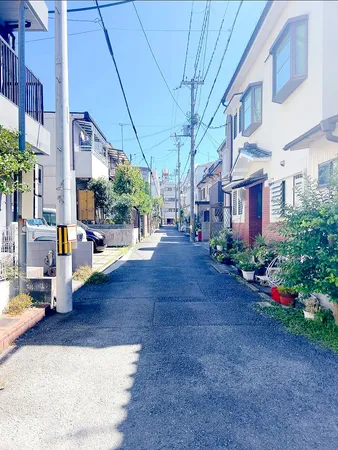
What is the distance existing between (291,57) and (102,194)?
13207 mm

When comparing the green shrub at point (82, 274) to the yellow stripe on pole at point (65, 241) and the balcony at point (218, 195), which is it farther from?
the balcony at point (218, 195)

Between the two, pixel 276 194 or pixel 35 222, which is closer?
pixel 276 194

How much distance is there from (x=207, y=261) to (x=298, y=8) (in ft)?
27.9

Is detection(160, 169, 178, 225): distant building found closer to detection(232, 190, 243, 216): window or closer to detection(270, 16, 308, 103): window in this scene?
detection(232, 190, 243, 216): window

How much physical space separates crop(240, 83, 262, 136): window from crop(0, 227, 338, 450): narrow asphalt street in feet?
22.6

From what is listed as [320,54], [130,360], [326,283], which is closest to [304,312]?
[326,283]

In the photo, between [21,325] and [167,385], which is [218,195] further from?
[167,385]

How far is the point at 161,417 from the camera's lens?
247 cm

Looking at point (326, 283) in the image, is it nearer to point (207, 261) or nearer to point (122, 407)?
point (122, 407)

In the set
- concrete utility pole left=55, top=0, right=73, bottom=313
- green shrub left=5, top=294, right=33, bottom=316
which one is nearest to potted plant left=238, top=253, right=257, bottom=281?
concrete utility pole left=55, top=0, right=73, bottom=313

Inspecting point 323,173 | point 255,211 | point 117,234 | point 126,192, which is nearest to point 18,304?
point 323,173

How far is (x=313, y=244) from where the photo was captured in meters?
4.07

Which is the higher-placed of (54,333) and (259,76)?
(259,76)

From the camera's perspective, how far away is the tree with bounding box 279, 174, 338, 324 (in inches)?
155
